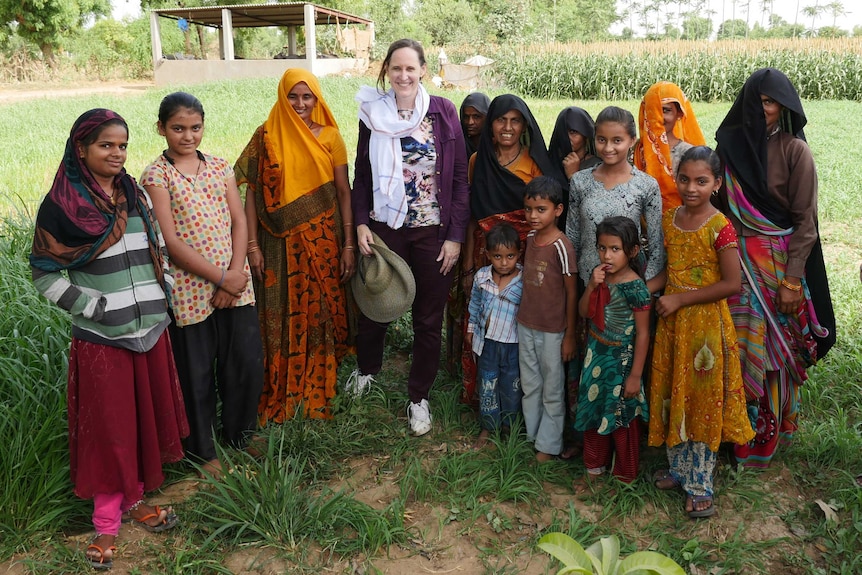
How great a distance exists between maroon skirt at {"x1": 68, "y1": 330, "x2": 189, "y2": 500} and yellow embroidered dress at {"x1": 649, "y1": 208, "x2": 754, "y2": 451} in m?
1.96

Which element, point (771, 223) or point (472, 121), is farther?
point (472, 121)

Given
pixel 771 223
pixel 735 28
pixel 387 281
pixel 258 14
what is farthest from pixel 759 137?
pixel 735 28

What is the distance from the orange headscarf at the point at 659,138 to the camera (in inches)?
110

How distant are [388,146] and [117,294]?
1.29 m

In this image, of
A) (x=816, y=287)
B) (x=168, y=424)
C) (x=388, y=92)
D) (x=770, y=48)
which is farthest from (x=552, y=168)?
(x=770, y=48)

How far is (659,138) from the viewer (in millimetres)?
2838

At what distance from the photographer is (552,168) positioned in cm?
302

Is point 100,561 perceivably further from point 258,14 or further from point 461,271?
point 258,14

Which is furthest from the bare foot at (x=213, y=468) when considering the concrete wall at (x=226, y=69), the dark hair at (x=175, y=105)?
the concrete wall at (x=226, y=69)

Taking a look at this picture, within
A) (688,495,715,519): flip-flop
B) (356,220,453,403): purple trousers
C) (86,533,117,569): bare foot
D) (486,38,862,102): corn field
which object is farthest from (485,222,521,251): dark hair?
(486,38,862,102): corn field

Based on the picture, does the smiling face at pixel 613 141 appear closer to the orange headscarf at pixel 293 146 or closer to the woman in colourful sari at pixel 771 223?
the woman in colourful sari at pixel 771 223

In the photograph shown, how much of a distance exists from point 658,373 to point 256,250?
6.16ft

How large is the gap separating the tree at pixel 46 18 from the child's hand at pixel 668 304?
1032 inches

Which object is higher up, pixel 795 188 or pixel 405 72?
pixel 405 72
